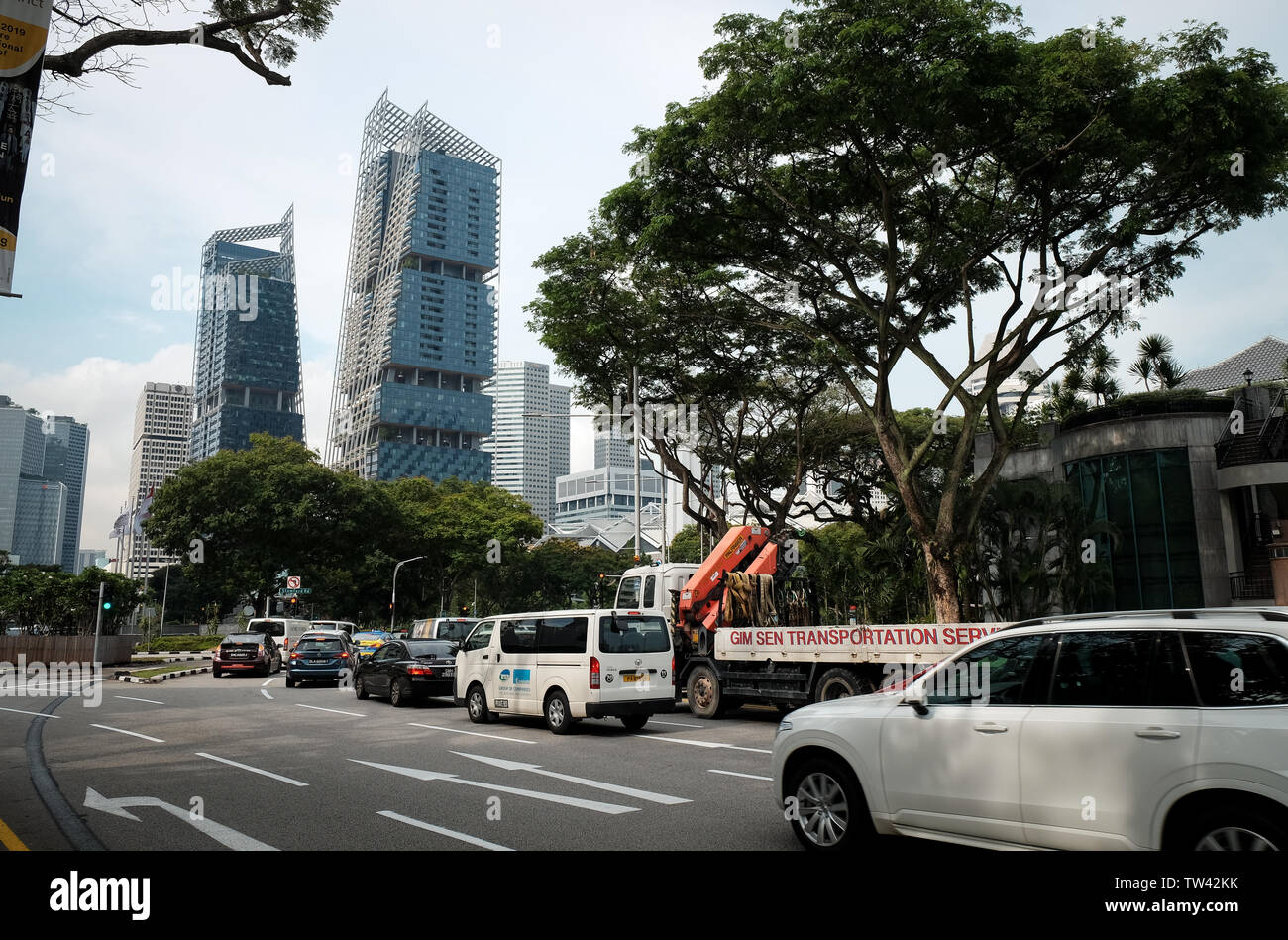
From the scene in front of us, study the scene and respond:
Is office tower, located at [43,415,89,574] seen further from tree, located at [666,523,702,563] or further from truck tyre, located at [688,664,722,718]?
truck tyre, located at [688,664,722,718]

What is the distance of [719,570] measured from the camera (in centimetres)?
1803

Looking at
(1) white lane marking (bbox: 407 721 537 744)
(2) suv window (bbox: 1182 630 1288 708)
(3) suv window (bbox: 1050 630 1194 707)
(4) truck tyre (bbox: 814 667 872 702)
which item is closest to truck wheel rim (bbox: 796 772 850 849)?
(3) suv window (bbox: 1050 630 1194 707)

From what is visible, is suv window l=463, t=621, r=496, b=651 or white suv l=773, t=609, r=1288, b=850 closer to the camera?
white suv l=773, t=609, r=1288, b=850

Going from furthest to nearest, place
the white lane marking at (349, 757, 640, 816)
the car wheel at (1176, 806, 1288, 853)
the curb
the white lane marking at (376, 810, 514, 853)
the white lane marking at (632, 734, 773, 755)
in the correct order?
the curb → the white lane marking at (632, 734, 773, 755) → the white lane marking at (349, 757, 640, 816) → the white lane marking at (376, 810, 514, 853) → the car wheel at (1176, 806, 1288, 853)

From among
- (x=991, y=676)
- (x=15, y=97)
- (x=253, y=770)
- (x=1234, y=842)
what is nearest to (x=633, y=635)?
(x=253, y=770)

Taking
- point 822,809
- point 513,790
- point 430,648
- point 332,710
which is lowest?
point 332,710

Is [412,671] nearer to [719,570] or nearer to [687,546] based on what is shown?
[719,570]

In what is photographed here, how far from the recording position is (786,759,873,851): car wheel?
5.98m

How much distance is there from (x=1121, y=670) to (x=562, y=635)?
1026 centimetres

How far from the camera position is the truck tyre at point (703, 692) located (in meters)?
16.4

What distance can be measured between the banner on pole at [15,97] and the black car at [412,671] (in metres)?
12.3

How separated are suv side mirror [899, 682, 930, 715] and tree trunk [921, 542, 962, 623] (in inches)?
525
